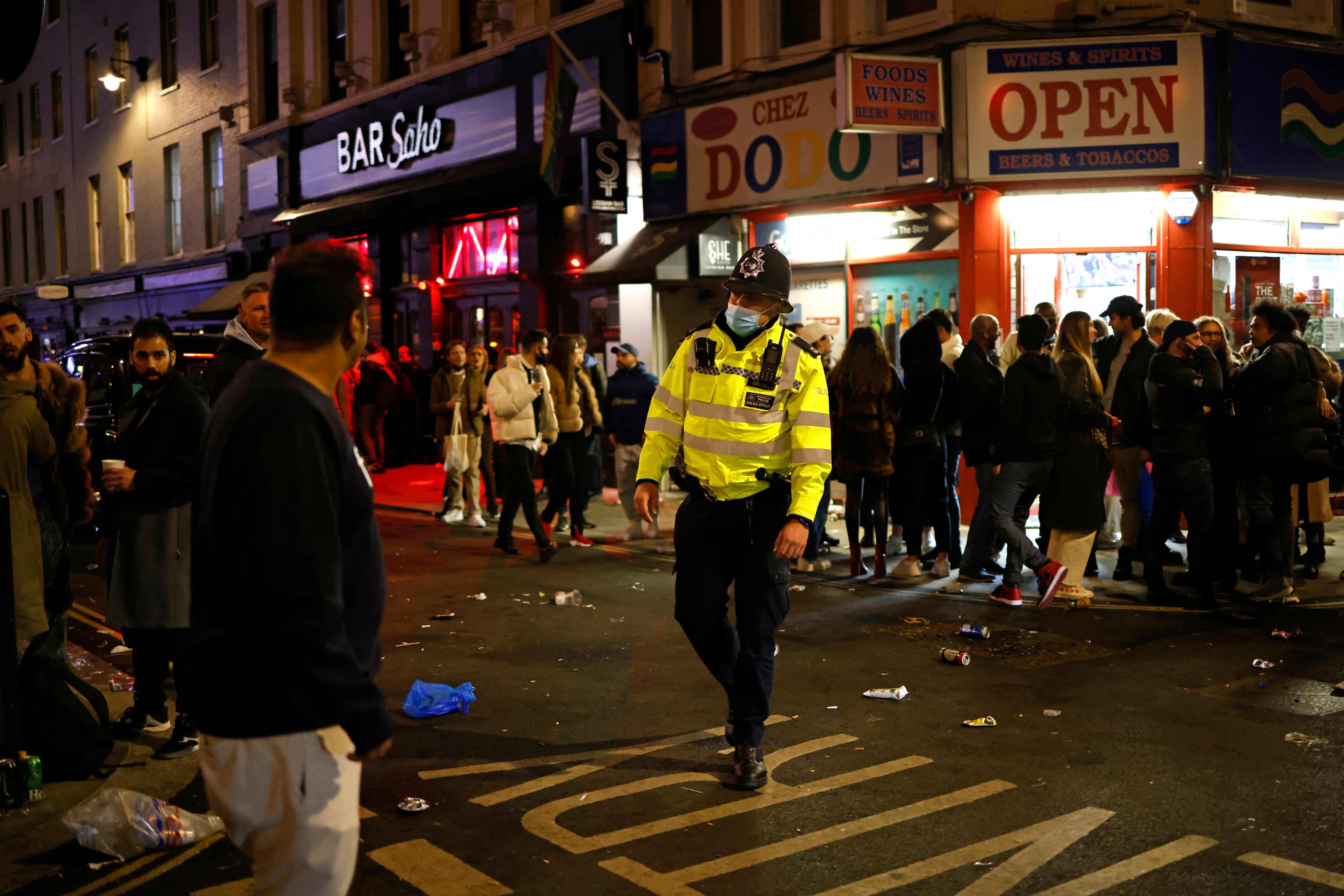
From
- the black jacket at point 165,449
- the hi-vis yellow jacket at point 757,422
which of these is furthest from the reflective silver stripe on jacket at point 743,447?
the black jacket at point 165,449

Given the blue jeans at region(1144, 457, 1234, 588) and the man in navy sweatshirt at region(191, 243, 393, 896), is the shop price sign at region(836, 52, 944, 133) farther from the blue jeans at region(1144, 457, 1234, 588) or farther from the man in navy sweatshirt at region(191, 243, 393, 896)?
the man in navy sweatshirt at region(191, 243, 393, 896)

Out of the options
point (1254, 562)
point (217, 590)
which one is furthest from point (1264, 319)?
point (217, 590)

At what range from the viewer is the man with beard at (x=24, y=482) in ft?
18.1

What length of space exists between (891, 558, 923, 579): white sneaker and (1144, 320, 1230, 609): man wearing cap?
6.24ft

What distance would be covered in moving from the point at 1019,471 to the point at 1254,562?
2.40 metres

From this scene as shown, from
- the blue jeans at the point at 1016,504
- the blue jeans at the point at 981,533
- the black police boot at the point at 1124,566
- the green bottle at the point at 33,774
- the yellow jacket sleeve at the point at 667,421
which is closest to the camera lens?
the green bottle at the point at 33,774

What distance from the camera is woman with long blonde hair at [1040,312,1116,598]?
8719 mm

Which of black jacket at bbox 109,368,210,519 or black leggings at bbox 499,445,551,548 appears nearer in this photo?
black jacket at bbox 109,368,210,519

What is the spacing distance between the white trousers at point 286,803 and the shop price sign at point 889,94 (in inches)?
436

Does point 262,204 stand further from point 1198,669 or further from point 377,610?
point 377,610

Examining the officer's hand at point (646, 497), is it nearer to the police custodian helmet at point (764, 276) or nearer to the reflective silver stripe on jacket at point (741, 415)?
the reflective silver stripe on jacket at point (741, 415)

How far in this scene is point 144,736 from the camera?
6086 mm

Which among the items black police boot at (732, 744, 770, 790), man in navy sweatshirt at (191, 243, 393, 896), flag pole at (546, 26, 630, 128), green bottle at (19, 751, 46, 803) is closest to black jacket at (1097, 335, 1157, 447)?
black police boot at (732, 744, 770, 790)

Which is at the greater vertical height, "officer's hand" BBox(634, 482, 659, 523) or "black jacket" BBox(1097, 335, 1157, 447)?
"black jacket" BBox(1097, 335, 1157, 447)
